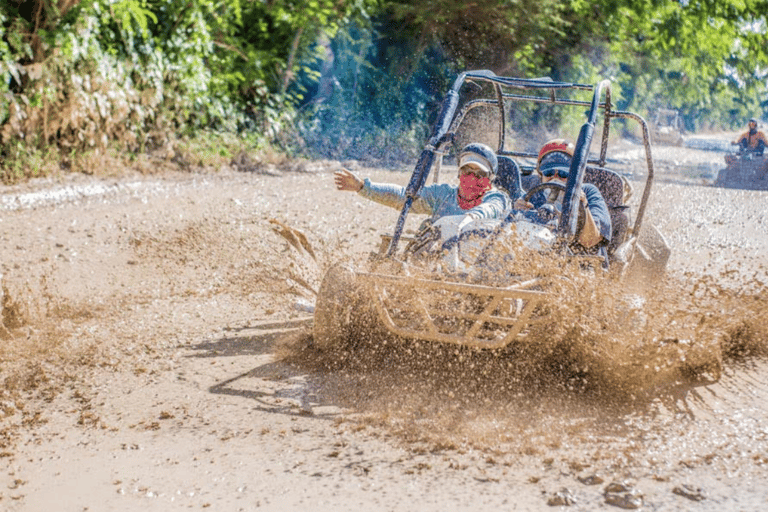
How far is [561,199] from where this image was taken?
5.96 meters

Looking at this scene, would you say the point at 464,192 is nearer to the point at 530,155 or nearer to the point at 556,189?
the point at 556,189

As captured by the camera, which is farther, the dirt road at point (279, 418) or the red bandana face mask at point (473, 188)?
the red bandana face mask at point (473, 188)

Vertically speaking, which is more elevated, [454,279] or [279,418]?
[454,279]

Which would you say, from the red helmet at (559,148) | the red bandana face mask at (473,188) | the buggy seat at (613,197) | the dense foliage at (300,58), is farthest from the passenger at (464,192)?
the dense foliage at (300,58)

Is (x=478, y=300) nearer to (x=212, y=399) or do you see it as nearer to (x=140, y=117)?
(x=212, y=399)

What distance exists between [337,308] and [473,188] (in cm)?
127

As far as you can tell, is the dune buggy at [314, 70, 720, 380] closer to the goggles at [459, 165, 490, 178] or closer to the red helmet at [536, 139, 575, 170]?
the goggles at [459, 165, 490, 178]

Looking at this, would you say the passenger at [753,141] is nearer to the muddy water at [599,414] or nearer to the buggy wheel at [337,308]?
the muddy water at [599,414]

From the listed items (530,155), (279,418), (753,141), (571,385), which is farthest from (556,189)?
(753,141)

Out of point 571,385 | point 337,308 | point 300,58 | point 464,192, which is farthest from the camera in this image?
point 300,58

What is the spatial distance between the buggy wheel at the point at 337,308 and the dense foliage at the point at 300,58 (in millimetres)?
6091

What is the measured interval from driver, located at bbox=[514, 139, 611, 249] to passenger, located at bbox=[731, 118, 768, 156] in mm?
13090

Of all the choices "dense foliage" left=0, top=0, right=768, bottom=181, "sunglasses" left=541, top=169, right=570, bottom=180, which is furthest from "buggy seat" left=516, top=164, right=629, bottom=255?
"dense foliage" left=0, top=0, right=768, bottom=181

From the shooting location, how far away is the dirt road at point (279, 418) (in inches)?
133
